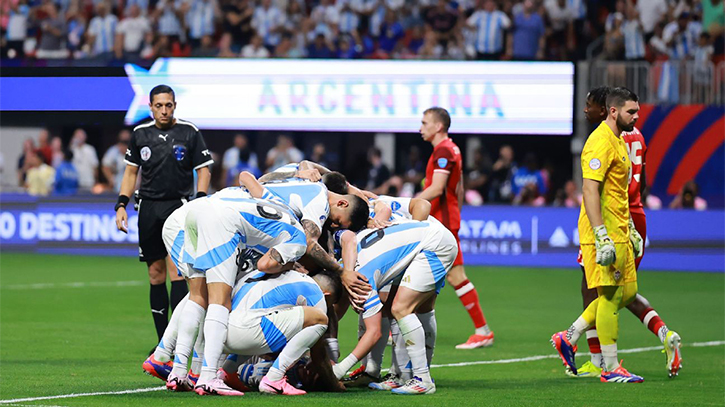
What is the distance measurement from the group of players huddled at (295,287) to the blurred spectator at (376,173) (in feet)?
45.5

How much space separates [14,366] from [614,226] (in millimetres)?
4665

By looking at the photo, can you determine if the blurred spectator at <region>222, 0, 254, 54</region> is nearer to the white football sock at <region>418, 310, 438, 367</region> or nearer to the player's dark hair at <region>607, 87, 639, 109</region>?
the player's dark hair at <region>607, 87, 639, 109</region>

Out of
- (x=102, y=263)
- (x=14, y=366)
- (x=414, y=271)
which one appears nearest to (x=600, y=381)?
(x=414, y=271)

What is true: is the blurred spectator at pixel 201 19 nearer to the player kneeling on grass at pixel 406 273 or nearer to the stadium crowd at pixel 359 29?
the stadium crowd at pixel 359 29

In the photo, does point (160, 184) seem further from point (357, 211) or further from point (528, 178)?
point (528, 178)

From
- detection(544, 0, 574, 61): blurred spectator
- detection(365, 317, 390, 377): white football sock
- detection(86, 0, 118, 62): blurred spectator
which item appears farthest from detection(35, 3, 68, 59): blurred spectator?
detection(365, 317, 390, 377): white football sock

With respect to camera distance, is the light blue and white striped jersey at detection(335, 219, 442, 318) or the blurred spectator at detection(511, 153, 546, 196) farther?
the blurred spectator at detection(511, 153, 546, 196)

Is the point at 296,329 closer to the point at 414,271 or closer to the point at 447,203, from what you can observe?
the point at 414,271

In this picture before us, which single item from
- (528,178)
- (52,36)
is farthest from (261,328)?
(52,36)

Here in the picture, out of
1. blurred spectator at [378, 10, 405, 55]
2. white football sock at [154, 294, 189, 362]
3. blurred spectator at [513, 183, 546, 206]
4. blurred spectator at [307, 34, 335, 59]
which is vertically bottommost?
white football sock at [154, 294, 189, 362]

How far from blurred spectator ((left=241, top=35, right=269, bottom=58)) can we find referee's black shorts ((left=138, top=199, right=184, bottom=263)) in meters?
14.3

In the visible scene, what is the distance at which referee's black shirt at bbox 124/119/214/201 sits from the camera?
1002 centimetres

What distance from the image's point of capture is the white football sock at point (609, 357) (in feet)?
29.2

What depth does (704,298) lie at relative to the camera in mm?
15922
